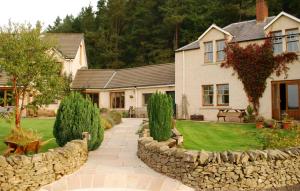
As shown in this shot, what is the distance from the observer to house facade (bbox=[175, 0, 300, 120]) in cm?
2542

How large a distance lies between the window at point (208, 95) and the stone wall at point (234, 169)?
18.4 metres

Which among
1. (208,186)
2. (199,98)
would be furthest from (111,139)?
(199,98)

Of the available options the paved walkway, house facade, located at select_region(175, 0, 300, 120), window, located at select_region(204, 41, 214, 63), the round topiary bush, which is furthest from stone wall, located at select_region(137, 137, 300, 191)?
window, located at select_region(204, 41, 214, 63)

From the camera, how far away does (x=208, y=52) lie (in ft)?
97.8

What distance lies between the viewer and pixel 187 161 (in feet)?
34.4

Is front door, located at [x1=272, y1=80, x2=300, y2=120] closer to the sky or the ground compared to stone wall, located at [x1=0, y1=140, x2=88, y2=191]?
closer to the sky

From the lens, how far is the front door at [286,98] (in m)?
25.3

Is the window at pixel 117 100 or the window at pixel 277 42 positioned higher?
the window at pixel 277 42

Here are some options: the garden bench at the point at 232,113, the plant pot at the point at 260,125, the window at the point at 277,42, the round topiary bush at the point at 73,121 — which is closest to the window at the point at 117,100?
the garden bench at the point at 232,113

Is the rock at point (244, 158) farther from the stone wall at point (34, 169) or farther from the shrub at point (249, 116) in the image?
the shrub at point (249, 116)

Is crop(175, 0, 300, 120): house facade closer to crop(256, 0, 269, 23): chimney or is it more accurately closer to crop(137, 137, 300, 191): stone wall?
crop(256, 0, 269, 23): chimney

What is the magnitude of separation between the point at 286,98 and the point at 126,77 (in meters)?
18.7

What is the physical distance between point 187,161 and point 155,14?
161 ft

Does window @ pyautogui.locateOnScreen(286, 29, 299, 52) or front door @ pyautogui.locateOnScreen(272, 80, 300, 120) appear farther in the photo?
front door @ pyautogui.locateOnScreen(272, 80, 300, 120)
